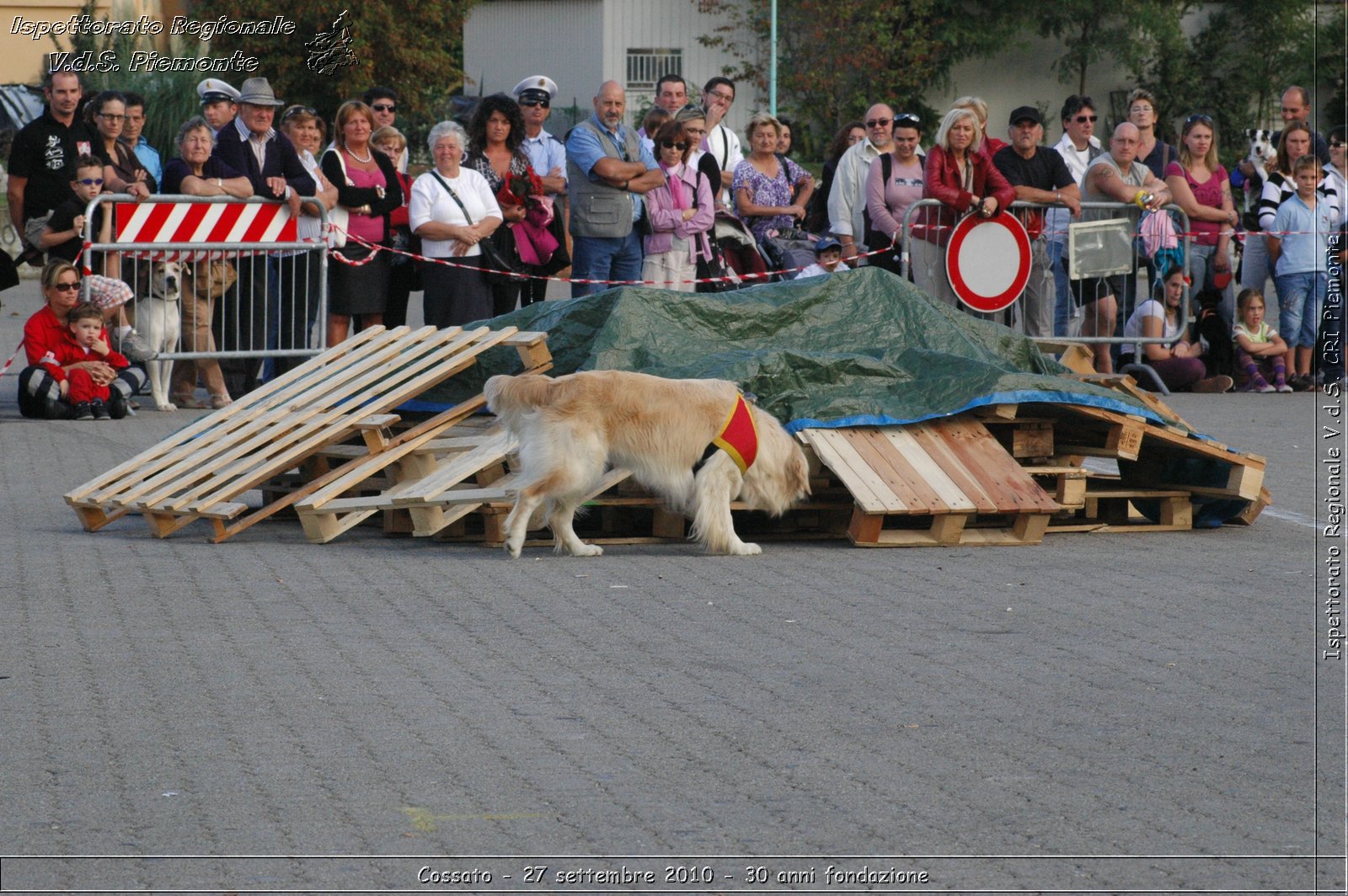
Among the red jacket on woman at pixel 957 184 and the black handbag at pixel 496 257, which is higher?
the red jacket on woman at pixel 957 184

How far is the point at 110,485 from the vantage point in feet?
29.1

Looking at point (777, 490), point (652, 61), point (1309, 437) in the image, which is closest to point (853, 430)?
point (777, 490)

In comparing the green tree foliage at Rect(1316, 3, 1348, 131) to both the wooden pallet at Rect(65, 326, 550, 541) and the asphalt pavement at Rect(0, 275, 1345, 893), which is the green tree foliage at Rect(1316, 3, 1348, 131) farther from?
the asphalt pavement at Rect(0, 275, 1345, 893)

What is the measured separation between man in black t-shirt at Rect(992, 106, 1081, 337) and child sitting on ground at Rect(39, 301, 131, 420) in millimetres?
7422

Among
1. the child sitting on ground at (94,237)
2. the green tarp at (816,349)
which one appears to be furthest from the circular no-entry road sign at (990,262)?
the child sitting on ground at (94,237)

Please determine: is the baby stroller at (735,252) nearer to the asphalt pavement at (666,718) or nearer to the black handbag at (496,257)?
the black handbag at (496,257)

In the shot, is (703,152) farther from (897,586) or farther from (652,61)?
(652,61)

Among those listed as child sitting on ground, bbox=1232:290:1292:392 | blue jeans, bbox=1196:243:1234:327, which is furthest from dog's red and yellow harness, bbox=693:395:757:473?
child sitting on ground, bbox=1232:290:1292:392

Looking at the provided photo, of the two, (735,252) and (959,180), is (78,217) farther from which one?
(959,180)

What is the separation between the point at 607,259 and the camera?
44.8 feet

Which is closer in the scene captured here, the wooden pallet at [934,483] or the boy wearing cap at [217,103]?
the wooden pallet at [934,483]

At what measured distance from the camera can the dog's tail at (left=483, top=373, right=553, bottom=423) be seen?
25.6 feet

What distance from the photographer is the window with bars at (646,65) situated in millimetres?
49031

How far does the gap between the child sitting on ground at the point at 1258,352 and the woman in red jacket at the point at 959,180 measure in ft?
9.58
